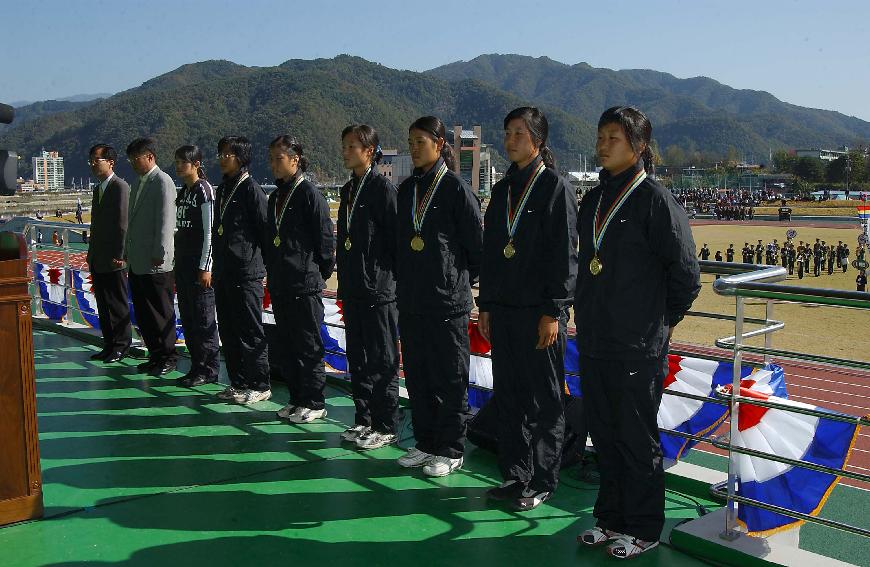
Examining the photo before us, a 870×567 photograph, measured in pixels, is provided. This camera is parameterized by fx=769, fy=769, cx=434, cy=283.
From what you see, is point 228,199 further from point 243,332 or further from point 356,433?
point 356,433

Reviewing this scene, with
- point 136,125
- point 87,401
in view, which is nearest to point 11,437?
point 87,401

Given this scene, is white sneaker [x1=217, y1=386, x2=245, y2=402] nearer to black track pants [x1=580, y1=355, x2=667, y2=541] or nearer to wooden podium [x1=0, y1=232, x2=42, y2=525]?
wooden podium [x1=0, y1=232, x2=42, y2=525]

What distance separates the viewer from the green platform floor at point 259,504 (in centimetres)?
301

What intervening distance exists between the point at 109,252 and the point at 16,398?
3630 mm

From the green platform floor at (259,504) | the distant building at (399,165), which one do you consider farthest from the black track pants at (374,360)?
the distant building at (399,165)

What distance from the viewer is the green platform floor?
118 inches

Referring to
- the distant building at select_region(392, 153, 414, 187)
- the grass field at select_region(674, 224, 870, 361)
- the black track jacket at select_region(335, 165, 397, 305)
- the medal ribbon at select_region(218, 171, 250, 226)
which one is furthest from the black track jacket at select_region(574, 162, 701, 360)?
the distant building at select_region(392, 153, 414, 187)

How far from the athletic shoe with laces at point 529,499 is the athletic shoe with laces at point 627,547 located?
1.75 feet

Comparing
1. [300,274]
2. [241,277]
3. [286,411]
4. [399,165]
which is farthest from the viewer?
[399,165]

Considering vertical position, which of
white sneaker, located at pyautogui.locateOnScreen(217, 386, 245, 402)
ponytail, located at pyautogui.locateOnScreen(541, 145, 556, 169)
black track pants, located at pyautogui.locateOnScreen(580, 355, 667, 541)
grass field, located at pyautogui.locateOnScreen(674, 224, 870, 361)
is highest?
ponytail, located at pyautogui.locateOnScreen(541, 145, 556, 169)

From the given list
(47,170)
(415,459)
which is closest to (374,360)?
(415,459)

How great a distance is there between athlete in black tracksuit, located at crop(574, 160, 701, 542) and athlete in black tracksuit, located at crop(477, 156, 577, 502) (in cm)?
33

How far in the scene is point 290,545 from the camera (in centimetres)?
309

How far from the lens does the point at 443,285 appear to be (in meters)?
3.86
